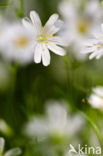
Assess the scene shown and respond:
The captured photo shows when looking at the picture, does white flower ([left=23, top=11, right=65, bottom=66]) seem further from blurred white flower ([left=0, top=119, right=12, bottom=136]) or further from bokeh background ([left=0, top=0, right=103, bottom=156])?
blurred white flower ([left=0, top=119, right=12, bottom=136])

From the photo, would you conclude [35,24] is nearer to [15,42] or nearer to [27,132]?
[15,42]

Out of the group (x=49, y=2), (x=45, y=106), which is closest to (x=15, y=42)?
(x=45, y=106)

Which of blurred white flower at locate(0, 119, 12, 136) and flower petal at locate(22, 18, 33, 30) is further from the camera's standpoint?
blurred white flower at locate(0, 119, 12, 136)

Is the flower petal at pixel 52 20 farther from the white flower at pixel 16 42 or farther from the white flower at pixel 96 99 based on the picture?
the white flower at pixel 96 99

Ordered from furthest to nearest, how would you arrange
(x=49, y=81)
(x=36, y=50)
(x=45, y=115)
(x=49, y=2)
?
(x=49, y=2) < (x=49, y=81) < (x=45, y=115) < (x=36, y=50)

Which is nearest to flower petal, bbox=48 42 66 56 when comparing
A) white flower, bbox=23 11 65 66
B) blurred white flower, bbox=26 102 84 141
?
white flower, bbox=23 11 65 66

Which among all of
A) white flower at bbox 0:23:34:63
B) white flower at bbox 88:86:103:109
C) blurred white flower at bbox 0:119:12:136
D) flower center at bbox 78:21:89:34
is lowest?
blurred white flower at bbox 0:119:12:136

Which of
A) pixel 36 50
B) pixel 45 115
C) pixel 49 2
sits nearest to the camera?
pixel 36 50

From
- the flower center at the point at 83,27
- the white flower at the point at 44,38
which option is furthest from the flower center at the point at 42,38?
the flower center at the point at 83,27
